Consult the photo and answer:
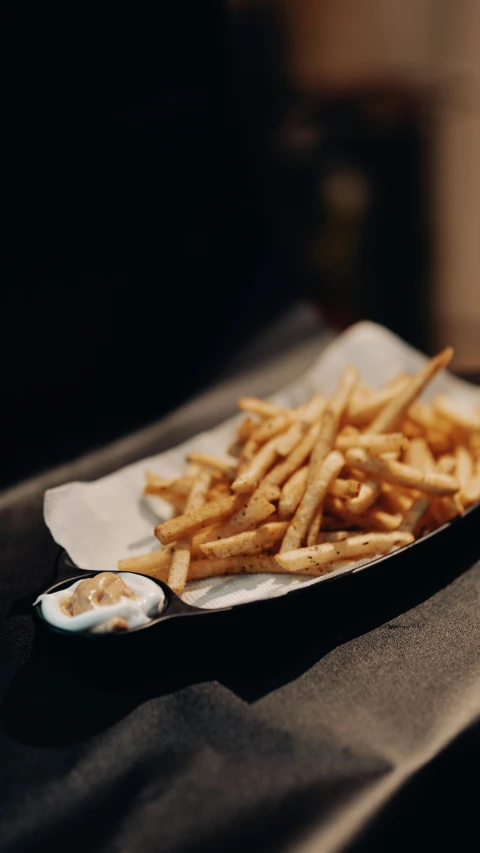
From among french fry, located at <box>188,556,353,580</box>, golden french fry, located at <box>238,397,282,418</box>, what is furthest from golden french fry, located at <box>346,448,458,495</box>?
golden french fry, located at <box>238,397,282,418</box>

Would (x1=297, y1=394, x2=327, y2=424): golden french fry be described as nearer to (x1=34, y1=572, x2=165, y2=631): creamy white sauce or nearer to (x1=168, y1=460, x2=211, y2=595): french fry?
(x1=168, y1=460, x2=211, y2=595): french fry

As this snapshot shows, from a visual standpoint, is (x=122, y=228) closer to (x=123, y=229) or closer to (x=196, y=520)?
(x=123, y=229)

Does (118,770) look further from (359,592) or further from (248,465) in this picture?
(248,465)

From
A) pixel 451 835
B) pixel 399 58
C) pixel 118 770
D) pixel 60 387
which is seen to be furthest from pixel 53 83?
pixel 399 58

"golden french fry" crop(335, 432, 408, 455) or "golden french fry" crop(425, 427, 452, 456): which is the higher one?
"golden french fry" crop(335, 432, 408, 455)

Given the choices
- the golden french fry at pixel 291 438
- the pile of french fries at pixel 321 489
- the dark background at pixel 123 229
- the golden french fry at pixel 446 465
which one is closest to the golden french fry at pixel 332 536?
the pile of french fries at pixel 321 489

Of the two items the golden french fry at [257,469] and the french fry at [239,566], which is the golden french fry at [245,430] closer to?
the golden french fry at [257,469]

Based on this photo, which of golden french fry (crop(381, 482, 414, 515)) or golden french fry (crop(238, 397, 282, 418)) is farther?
golden french fry (crop(238, 397, 282, 418))
